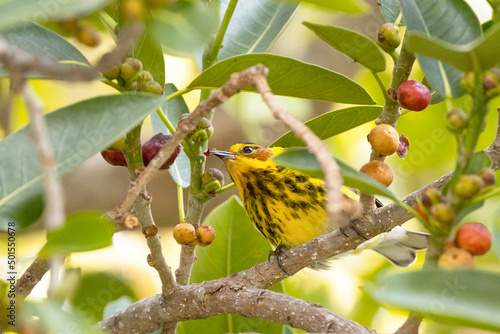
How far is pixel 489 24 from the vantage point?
120cm

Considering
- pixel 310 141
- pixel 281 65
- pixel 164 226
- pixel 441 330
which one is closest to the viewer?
pixel 310 141

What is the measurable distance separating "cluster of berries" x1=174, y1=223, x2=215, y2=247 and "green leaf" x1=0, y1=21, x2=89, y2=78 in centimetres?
44

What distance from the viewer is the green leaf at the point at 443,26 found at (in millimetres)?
1051

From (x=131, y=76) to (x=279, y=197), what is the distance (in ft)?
3.83

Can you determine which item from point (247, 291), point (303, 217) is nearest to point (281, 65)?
point (247, 291)

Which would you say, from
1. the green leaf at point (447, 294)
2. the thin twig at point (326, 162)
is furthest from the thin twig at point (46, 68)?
the green leaf at point (447, 294)

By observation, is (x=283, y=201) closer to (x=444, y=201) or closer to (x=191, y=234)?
(x=191, y=234)

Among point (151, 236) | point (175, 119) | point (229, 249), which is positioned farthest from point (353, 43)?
point (229, 249)

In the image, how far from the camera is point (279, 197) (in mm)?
2182

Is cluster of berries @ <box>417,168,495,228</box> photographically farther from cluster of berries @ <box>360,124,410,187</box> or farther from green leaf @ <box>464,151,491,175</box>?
cluster of berries @ <box>360,124,410,187</box>

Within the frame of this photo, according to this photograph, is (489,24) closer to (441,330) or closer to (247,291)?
(441,330)

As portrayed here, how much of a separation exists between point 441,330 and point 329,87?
0.58 m

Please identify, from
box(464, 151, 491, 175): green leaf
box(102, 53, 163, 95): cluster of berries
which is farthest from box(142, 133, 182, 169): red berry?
box(464, 151, 491, 175): green leaf

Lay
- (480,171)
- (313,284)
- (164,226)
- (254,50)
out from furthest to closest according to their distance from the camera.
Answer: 1. (164,226)
2. (313,284)
3. (254,50)
4. (480,171)
